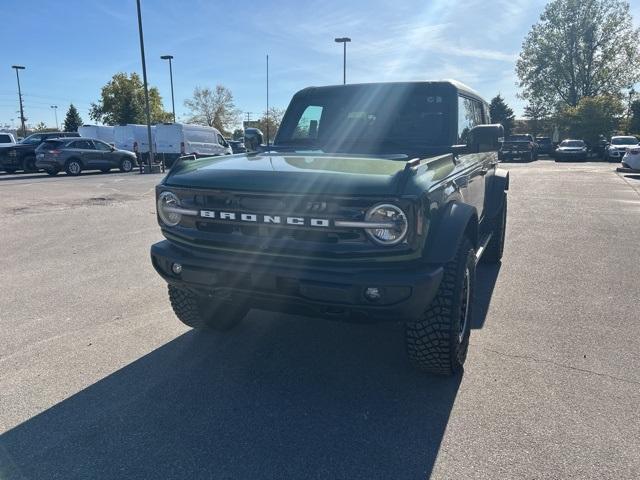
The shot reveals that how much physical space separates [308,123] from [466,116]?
56.8 inches

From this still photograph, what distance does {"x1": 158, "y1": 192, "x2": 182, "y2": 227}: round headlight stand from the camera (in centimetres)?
316

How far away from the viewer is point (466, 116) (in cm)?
440

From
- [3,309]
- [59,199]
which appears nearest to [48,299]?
[3,309]

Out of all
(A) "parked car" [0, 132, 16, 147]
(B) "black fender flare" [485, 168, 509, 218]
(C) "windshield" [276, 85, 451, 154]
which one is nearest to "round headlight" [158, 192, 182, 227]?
(C) "windshield" [276, 85, 451, 154]

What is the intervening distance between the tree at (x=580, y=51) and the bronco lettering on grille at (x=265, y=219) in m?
57.0

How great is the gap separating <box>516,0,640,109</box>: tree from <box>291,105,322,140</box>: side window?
5512 centimetres

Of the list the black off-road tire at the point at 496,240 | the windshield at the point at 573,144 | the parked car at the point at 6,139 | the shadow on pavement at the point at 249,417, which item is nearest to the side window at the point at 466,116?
the black off-road tire at the point at 496,240

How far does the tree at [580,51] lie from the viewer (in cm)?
4853

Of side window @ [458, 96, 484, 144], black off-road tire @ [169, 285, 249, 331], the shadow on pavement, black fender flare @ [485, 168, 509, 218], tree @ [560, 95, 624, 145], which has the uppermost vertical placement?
tree @ [560, 95, 624, 145]

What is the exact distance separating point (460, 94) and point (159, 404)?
11.1 feet

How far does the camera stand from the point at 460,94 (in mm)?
4219

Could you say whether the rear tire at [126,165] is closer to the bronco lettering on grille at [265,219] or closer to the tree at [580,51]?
the bronco lettering on grille at [265,219]

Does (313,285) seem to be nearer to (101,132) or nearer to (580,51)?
(101,132)

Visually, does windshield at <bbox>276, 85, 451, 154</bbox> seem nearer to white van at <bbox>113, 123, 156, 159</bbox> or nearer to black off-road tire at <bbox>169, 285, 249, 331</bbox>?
black off-road tire at <bbox>169, 285, 249, 331</bbox>
